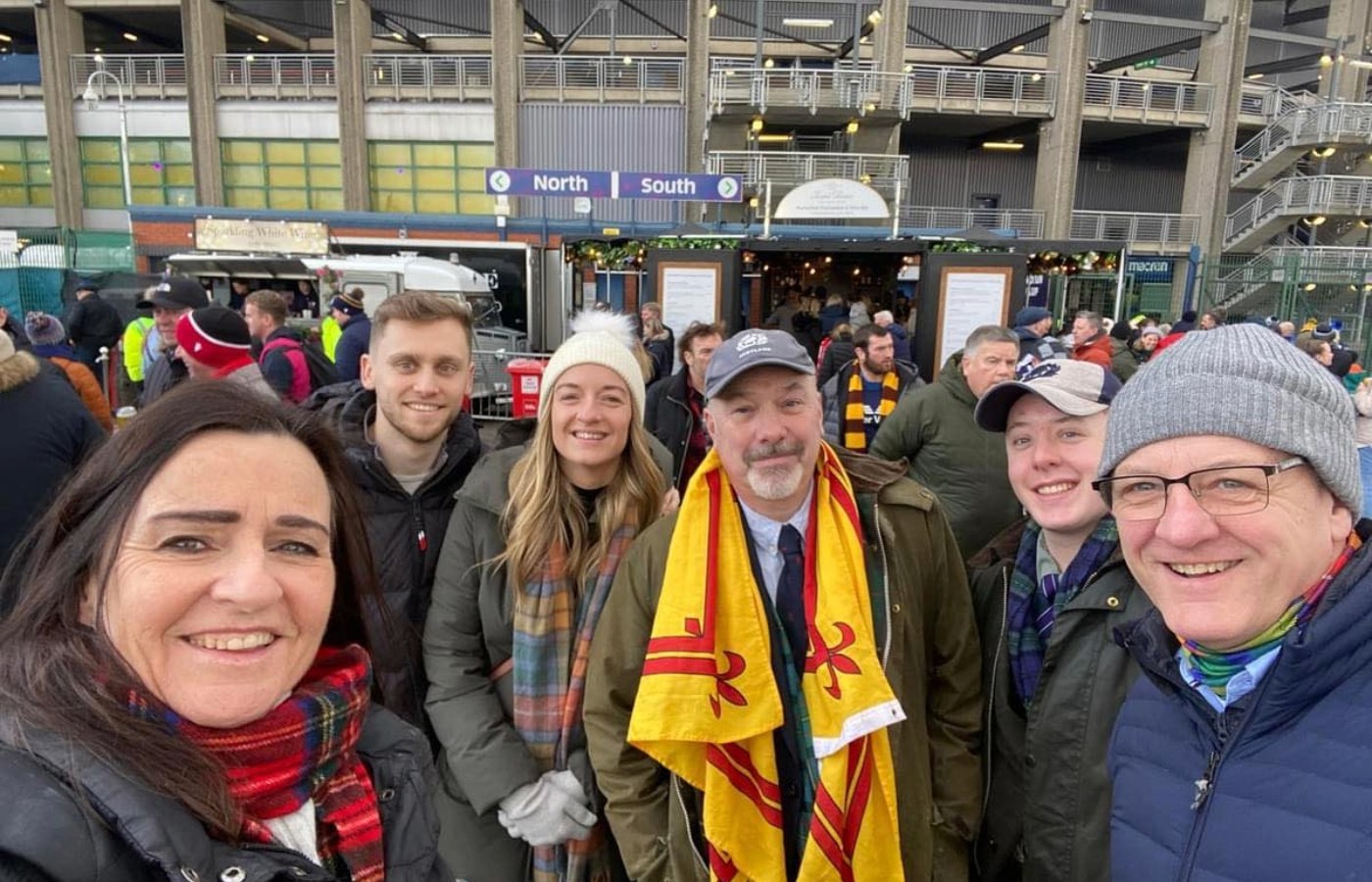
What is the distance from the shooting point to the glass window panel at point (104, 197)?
25.5 metres

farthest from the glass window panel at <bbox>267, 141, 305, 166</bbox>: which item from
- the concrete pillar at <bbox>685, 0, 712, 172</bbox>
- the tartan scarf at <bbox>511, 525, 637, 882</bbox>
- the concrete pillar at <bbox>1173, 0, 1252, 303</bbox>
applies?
the concrete pillar at <bbox>1173, 0, 1252, 303</bbox>

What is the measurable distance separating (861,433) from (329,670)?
5039 mm

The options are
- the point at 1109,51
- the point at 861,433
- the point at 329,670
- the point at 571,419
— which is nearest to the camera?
the point at 329,670

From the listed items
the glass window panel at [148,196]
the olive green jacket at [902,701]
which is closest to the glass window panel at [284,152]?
the glass window panel at [148,196]

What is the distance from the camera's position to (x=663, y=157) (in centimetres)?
2402

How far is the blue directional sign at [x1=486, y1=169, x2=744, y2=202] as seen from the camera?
14.5 metres

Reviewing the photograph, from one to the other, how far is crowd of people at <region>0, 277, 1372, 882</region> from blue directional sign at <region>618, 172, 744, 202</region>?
12160mm

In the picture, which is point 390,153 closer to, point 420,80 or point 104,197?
point 420,80

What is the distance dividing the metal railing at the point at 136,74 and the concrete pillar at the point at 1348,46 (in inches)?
1549

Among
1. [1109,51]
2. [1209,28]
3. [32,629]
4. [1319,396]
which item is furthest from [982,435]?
[1109,51]

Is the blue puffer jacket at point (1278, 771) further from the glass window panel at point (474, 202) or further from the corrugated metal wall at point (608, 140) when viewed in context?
the glass window panel at point (474, 202)

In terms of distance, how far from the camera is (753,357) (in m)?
2.07

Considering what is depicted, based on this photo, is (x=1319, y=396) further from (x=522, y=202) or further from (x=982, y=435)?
(x=522, y=202)

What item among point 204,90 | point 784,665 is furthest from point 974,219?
point 784,665
